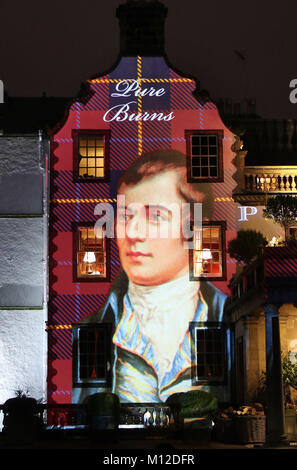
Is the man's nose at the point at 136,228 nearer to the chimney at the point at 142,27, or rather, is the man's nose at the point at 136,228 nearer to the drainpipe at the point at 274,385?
the chimney at the point at 142,27

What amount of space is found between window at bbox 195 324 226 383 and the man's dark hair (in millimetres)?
3704

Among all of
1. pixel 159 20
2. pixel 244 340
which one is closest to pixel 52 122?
pixel 159 20

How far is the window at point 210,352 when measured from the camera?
25.8 metres

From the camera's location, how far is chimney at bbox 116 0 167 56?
27.3 metres

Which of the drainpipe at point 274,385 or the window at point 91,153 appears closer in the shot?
the drainpipe at point 274,385

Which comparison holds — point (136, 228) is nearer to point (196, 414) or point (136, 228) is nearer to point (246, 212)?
point (246, 212)

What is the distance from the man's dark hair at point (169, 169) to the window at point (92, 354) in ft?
15.6

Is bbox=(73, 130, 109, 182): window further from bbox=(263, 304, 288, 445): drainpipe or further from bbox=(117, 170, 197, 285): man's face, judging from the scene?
bbox=(263, 304, 288, 445): drainpipe

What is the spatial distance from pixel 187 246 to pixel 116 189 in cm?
296

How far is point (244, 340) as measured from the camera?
24.8 m

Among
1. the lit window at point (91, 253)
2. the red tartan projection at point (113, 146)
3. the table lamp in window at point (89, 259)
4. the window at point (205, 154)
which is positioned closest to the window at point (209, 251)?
the red tartan projection at point (113, 146)

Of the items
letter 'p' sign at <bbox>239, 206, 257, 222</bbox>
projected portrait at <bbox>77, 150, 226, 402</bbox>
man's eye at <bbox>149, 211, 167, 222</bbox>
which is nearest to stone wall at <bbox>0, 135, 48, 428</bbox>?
projected portrait at <bbox>77, 150, 226, 402</bbox>

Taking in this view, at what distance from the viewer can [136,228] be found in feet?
86.2

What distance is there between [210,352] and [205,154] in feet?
21.3
